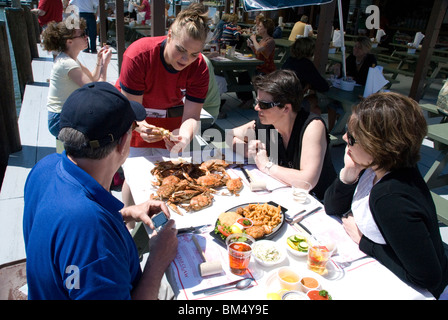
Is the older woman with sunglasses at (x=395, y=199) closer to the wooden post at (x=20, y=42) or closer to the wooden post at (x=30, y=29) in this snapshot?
the wooden post at (x=20, y=42)

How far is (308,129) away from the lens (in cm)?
254

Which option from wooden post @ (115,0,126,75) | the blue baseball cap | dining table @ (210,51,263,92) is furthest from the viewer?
dining table @ (210,51,263,92)

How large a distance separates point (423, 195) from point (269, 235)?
83 cm

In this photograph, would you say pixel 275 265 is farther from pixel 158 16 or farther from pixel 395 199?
pixel 158 16

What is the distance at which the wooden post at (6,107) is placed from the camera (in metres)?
4.35

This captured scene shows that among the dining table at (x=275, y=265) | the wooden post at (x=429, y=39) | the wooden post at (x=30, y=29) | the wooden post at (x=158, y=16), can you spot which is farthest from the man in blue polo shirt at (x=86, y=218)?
the wooden post at (x=30, y=29)

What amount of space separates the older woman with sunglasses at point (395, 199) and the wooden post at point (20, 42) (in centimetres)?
784

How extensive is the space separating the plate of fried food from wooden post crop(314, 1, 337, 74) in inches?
185

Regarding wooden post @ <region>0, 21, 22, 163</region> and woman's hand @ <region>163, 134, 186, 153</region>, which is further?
wooden post @ <region>0, 21, 22, 163</region>

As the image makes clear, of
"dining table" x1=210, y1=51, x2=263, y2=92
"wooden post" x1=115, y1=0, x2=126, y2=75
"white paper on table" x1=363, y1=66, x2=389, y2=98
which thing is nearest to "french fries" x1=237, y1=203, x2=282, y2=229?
"white paper on table" x1=363, y1=66, x2=389, y2=98

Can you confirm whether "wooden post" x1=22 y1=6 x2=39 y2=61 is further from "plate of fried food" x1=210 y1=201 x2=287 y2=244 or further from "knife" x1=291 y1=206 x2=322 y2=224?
"knife" x1=291 y1=206 x2=322 y2=224

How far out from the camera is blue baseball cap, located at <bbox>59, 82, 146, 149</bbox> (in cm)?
132
